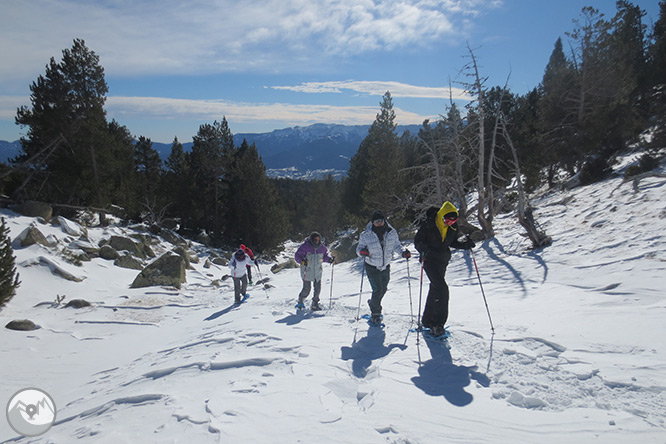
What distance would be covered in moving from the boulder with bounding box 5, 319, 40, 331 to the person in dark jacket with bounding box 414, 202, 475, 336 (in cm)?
1057

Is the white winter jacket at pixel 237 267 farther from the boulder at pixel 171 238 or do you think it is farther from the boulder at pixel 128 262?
the boulder at pixel 171 238

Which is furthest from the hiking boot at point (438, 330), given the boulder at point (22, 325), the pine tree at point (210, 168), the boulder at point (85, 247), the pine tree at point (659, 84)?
the pine tree at point (210, 168)

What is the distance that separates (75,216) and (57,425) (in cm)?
2273

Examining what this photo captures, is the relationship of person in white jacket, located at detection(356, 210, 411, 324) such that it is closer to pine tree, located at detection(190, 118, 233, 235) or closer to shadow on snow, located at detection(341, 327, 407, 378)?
shadow on snow, located at detection(341, 327, 407, 378)

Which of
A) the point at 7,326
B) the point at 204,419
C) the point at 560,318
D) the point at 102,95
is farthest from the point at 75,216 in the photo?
the point at 560,318

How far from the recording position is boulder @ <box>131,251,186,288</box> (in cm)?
1521

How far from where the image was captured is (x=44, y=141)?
19141 mm

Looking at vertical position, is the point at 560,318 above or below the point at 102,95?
below

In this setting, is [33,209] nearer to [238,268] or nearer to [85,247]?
[85,247]

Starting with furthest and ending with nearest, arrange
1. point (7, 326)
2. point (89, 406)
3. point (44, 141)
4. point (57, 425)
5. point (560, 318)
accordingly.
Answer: point (44, 141) < point (7, 326) < point (560, 318) < point (89, 406) < point (57, 425)

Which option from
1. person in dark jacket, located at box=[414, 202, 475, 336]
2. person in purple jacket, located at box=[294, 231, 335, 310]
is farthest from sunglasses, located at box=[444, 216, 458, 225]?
person in purple jacket, located at box=[294, 231, 335, 310]

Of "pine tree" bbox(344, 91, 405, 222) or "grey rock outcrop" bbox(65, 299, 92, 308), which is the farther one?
"pine tree" bbox(344, 91, 405, 222)

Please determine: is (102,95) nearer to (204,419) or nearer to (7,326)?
(7,326)

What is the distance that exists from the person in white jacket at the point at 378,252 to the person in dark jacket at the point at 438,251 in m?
0.83
